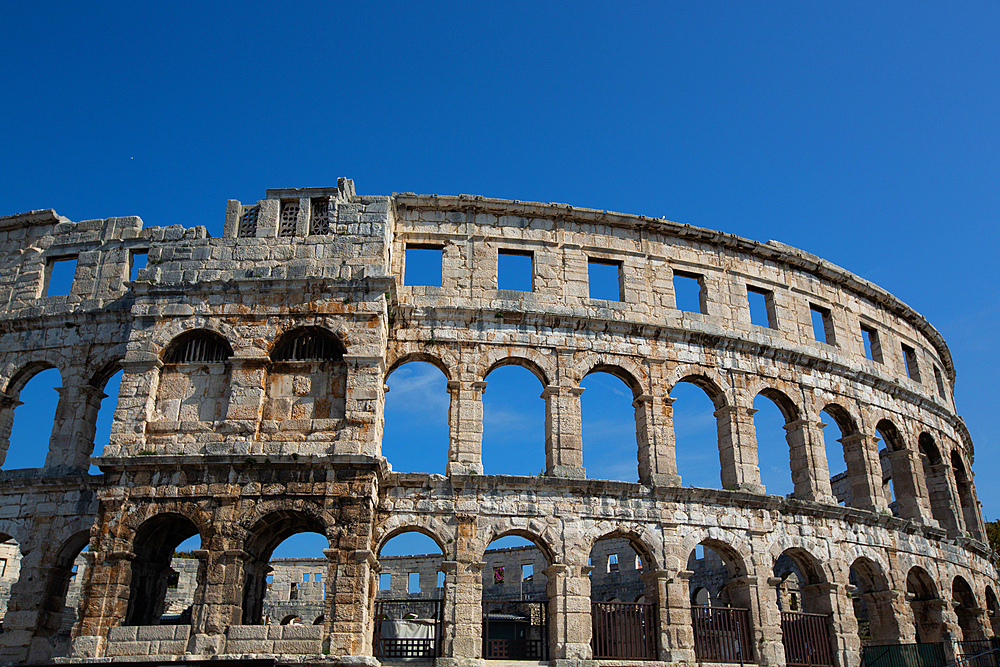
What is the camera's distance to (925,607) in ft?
A: 64.3

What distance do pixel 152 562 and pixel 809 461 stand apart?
14.8 metres

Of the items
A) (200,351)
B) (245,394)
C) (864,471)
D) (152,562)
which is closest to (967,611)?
(864,471)

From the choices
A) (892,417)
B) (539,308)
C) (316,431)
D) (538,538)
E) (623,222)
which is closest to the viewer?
(316,431)

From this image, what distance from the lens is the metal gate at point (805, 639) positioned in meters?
16.7

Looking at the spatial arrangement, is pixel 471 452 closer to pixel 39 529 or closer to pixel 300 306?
pixel 300 306

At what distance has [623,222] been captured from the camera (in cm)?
1950

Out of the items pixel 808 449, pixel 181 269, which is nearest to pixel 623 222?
pixel 808 449

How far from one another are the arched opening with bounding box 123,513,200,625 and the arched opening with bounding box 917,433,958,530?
1918 cm

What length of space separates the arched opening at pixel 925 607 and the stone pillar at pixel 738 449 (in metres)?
5.24

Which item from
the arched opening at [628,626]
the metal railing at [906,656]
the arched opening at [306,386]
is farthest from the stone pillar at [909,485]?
the arched opening at [306,386]

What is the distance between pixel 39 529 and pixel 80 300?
539 cm

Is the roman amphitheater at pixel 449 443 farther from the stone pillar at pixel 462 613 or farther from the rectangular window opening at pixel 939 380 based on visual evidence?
the rectangular window opening at pixel 939 380

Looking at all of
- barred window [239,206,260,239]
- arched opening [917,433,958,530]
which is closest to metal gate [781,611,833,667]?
arched opening [917,433,958,530]

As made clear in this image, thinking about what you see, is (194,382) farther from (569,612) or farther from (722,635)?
(722,635)
